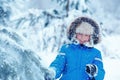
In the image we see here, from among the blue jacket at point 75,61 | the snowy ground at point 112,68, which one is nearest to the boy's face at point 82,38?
the blue jacket at point 75,61

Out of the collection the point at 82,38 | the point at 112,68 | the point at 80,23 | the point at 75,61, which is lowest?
the point at 75,61

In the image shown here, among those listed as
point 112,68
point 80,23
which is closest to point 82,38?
point 80,23

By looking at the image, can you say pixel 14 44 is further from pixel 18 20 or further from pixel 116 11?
pixel 116 11

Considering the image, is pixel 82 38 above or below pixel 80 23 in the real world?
below

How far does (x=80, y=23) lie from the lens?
17.5ft

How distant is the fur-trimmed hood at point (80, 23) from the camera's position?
5.29 meters

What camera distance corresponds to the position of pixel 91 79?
16.4 ft

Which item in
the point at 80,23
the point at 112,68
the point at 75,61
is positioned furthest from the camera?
the point at 112,68

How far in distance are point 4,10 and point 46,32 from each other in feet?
17.5

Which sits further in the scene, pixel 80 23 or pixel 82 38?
pixel 80 23

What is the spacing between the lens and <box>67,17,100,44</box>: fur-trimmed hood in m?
5.29

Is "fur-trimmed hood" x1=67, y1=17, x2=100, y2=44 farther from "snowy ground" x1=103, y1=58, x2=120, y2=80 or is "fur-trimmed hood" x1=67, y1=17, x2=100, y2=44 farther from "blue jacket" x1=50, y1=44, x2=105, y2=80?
"snowy ground" x1=103, y1=58, x2=120, y2=80

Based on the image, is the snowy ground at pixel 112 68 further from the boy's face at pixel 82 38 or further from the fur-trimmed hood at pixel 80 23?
the boy's face at pixel 82 38

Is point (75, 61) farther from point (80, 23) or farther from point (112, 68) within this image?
point (112, 68)
